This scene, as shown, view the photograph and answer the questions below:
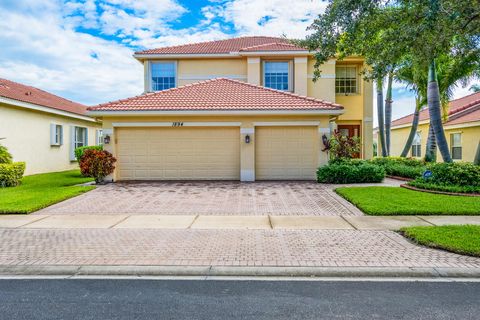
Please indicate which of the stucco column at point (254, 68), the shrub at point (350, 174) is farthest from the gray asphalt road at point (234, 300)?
the stucco column at point (254, 68)

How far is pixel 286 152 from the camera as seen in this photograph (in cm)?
1641

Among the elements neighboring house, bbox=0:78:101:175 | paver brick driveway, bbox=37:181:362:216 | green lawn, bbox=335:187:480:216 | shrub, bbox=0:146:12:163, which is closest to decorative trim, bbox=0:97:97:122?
neighboring house, bbox=0:78:101:175

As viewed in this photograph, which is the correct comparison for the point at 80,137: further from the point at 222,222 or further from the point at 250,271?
the point at 250,271

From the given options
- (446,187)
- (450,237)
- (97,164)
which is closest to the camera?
(450,237)

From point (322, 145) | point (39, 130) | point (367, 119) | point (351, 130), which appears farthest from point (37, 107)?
point (367, 119)

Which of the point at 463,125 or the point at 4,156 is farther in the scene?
the point at 463,125

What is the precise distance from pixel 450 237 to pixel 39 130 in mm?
20451

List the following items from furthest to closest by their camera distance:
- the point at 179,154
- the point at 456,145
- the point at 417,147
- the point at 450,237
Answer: the point at 417,147
the point at 456,145
the point at 179,154
the point at 450,237

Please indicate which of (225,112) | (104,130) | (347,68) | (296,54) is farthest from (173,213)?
(347,68)

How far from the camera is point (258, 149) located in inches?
650

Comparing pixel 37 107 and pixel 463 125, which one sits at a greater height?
pixel 37 107

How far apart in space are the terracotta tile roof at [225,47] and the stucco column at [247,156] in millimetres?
7593

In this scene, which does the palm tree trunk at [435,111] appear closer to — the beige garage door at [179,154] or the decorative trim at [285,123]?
the decorative trim at [285,123]

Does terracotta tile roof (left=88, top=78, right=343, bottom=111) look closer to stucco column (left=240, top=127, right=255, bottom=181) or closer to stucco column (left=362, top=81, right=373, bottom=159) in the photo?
stucco column (left=240, top=127, right=255, bottom=181)
